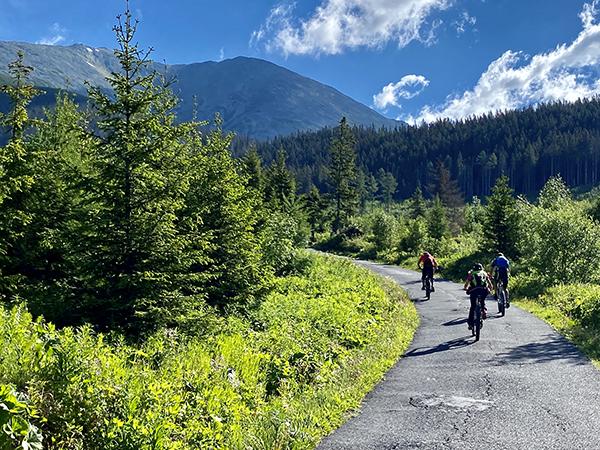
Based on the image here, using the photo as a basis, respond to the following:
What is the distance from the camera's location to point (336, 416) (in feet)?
25.8

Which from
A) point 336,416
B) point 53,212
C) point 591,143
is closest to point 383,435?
point 336,416

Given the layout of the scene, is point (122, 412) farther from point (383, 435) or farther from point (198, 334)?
point (198, 334)

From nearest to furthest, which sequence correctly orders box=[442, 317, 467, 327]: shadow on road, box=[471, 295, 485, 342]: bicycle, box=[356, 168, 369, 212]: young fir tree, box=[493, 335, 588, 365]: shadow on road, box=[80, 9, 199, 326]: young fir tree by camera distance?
box=[80, 9, 199, 326]: young fir tree → box=[493, 335, 588, 365]: shadow on road → box=[471, 295, 485, 342]: bicycle → box=[442, 317, 467, 327]: shadow on road → box=[356, 168, 369, 212]: young fir tree

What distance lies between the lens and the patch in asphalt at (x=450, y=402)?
8.22 meters

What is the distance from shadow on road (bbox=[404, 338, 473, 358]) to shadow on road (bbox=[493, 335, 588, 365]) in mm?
1294

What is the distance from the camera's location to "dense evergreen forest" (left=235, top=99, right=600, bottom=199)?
477ft

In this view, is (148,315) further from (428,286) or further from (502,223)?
(502,223)

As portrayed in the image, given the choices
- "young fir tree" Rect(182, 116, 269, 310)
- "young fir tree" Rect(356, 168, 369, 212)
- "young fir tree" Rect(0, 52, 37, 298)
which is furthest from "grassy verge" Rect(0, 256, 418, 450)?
"young fir tree" Rect(356, 168, 369, 212)

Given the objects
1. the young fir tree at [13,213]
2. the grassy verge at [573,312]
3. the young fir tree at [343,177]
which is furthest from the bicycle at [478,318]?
the young fir tree at [343,177]

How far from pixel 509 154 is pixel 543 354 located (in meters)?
167

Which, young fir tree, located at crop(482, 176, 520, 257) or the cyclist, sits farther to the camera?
young fir tree, located at crop(482, 176, 520, 257)

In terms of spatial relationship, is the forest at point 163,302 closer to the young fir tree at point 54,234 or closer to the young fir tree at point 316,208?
the young fir tree at point 54,234

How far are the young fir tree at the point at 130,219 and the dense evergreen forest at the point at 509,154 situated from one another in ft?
503

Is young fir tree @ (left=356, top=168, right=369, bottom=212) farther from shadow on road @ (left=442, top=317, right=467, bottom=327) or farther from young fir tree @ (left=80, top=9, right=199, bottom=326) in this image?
young fir tree @ (left=80, top=9, right=199, bottom=326)
